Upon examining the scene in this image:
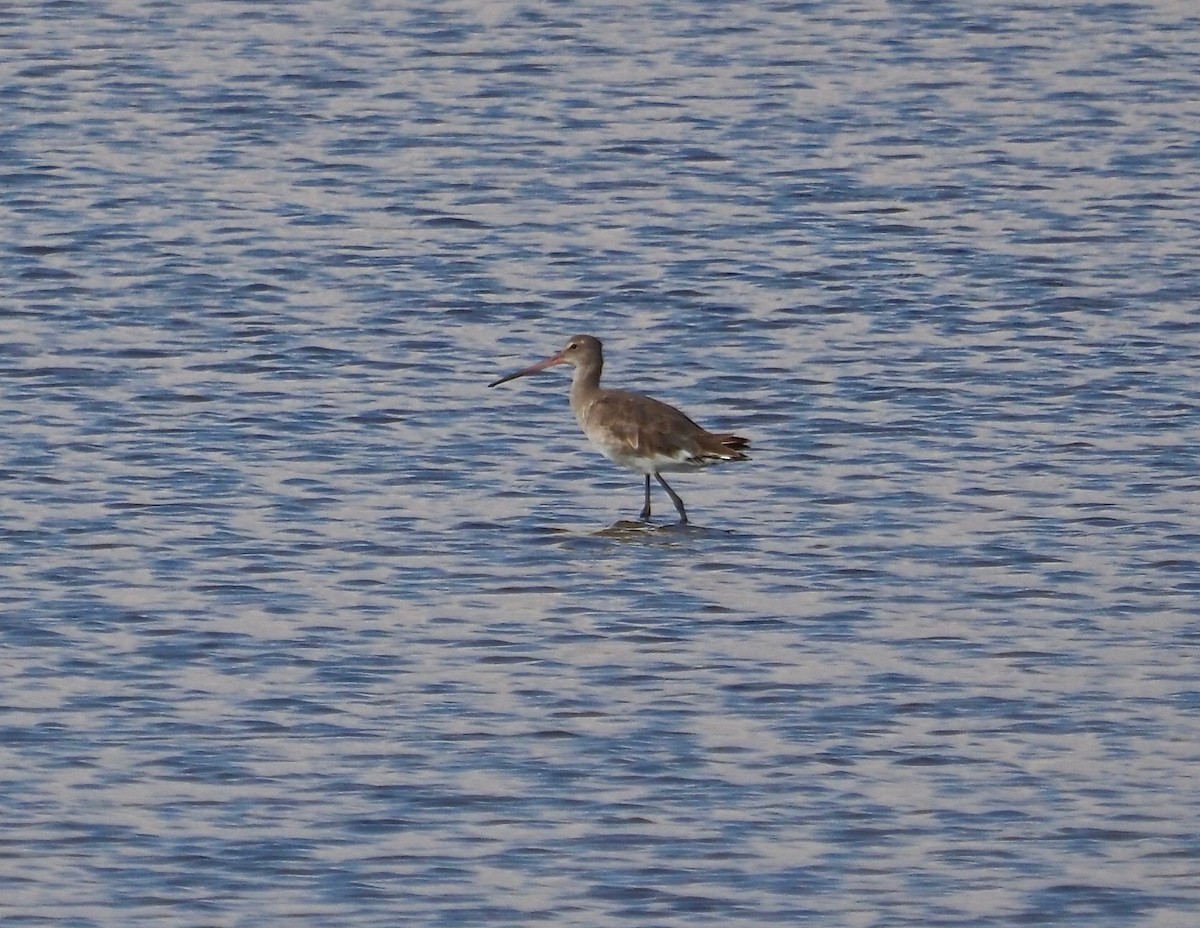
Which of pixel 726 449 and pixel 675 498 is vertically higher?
pixel 726 449

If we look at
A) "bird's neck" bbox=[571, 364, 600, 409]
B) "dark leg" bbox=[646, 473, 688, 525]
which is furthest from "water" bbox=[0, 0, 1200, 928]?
"bird's neck" bbox=[571, 364, 600, 409]

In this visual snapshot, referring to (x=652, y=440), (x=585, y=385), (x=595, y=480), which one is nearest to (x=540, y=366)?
(x=585, y=385)

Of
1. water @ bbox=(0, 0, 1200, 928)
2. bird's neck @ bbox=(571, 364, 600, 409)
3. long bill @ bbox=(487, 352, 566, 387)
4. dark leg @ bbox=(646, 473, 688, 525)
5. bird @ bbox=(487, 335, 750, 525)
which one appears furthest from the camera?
long bill @ bbox=(487, 352, 566, 387)

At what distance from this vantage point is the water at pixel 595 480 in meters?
9.80

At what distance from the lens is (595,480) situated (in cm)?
1538

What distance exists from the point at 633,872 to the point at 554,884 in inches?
10.5

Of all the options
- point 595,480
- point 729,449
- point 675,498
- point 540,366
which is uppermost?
point 540,366

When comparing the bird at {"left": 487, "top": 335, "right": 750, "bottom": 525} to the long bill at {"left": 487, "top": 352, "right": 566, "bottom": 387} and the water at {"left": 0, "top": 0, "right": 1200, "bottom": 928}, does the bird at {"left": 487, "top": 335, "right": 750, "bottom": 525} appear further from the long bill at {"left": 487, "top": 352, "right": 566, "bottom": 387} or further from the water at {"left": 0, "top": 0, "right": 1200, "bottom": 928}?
the long bill at {"left": 487, "top": 352, "right": 566, "bottom": 387}

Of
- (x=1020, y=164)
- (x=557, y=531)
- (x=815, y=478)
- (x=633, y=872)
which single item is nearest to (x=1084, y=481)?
(x=815, y=478)

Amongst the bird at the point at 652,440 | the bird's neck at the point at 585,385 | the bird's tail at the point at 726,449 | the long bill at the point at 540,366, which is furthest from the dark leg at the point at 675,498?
the long bill at the point at 540,366

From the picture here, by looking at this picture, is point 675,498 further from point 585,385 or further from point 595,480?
point 585,385

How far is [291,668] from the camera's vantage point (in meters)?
11.6

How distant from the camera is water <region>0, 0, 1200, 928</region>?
9.80 m

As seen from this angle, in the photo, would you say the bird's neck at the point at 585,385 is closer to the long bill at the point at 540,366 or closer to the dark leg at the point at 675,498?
the long bill at the point at 540,366
